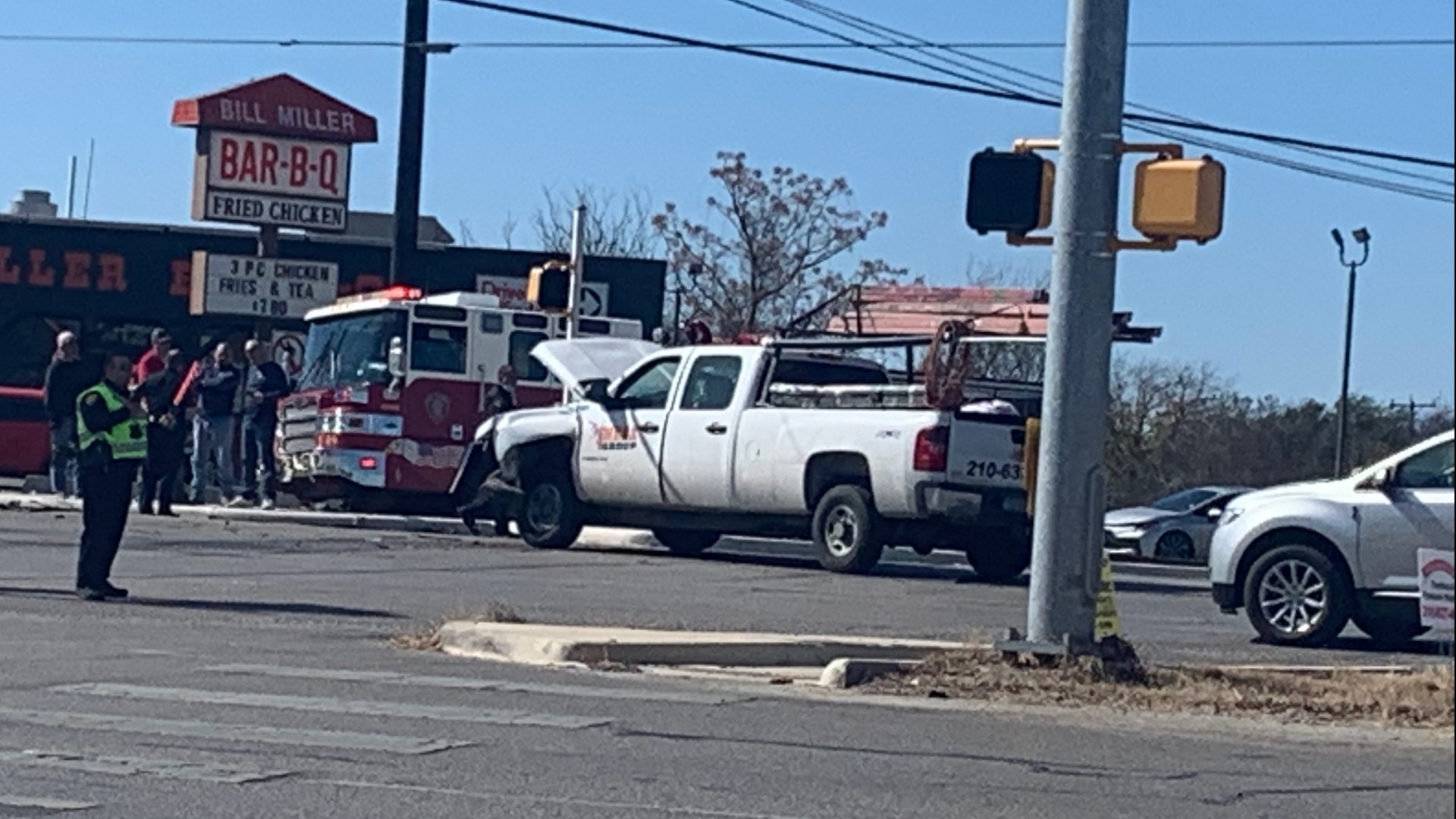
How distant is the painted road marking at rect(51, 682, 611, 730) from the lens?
10.4 metres

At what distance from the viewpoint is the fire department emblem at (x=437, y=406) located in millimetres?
25000

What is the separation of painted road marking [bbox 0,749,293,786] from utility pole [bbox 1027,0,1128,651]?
4548 millimetres

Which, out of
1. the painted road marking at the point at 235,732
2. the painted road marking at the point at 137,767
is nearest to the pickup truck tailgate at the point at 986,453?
the painted road marking at the point at 235,732

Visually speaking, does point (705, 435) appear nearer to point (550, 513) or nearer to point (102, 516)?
point (550, 513)

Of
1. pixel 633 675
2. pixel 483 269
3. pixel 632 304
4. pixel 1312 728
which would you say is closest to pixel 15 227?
pixel 483 269

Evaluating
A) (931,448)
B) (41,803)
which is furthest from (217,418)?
(41,803)

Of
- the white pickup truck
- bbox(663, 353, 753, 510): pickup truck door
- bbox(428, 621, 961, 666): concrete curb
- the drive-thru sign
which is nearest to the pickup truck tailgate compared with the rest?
the white pickup truck

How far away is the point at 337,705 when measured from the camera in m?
10.7

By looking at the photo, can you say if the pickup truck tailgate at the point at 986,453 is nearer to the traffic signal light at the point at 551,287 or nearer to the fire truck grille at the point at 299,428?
the traffic signal light at the point at 551,287

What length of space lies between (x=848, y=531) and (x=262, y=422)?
8.52m

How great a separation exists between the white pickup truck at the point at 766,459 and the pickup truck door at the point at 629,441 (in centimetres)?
2

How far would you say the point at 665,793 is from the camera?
8609 millimetres

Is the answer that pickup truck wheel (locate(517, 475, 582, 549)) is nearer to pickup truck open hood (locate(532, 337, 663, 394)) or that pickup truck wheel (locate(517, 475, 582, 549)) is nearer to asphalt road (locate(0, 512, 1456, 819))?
pickup truck open hood (locate(532, 337, 663, 394))

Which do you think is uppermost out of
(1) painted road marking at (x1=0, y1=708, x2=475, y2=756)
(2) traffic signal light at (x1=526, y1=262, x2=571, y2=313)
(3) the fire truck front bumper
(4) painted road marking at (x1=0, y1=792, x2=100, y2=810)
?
(2) traffic signal light at (x1=526, y1=262, x2=571, y2=313)
